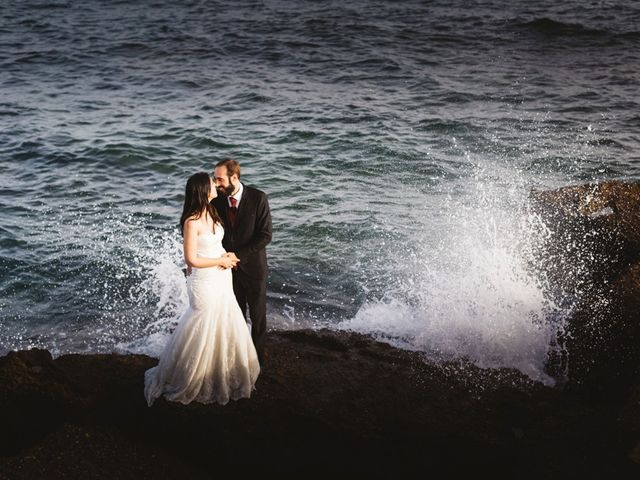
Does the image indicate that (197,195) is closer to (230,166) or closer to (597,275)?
(230,166)

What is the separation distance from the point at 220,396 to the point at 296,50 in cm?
1849

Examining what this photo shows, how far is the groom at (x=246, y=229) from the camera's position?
18.5 ft

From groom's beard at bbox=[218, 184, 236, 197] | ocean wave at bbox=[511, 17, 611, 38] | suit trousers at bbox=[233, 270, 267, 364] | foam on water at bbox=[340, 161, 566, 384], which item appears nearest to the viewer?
groom's beard at bbox=[218, 184, 236, 197]

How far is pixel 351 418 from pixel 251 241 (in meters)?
1.76

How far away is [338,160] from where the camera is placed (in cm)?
1422

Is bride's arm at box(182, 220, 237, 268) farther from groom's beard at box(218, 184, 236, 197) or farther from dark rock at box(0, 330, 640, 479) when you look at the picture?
dark rock at box(0, 330, 640, 479)

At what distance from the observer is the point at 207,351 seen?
17.4ft

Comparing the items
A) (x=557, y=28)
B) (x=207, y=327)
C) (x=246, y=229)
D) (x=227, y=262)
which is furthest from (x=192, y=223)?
(x=557, y=28)

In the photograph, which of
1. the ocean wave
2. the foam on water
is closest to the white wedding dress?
the foam on water

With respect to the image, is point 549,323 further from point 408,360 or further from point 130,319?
point 130,319

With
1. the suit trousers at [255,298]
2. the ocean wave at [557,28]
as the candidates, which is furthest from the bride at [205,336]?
the ocean wave at [557,28]

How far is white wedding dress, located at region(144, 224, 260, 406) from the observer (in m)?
5.22

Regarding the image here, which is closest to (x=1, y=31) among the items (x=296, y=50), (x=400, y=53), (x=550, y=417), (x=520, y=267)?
(x=296, y=50)

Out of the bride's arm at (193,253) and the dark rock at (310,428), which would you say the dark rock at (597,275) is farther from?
the bride's arm at (193,253)
